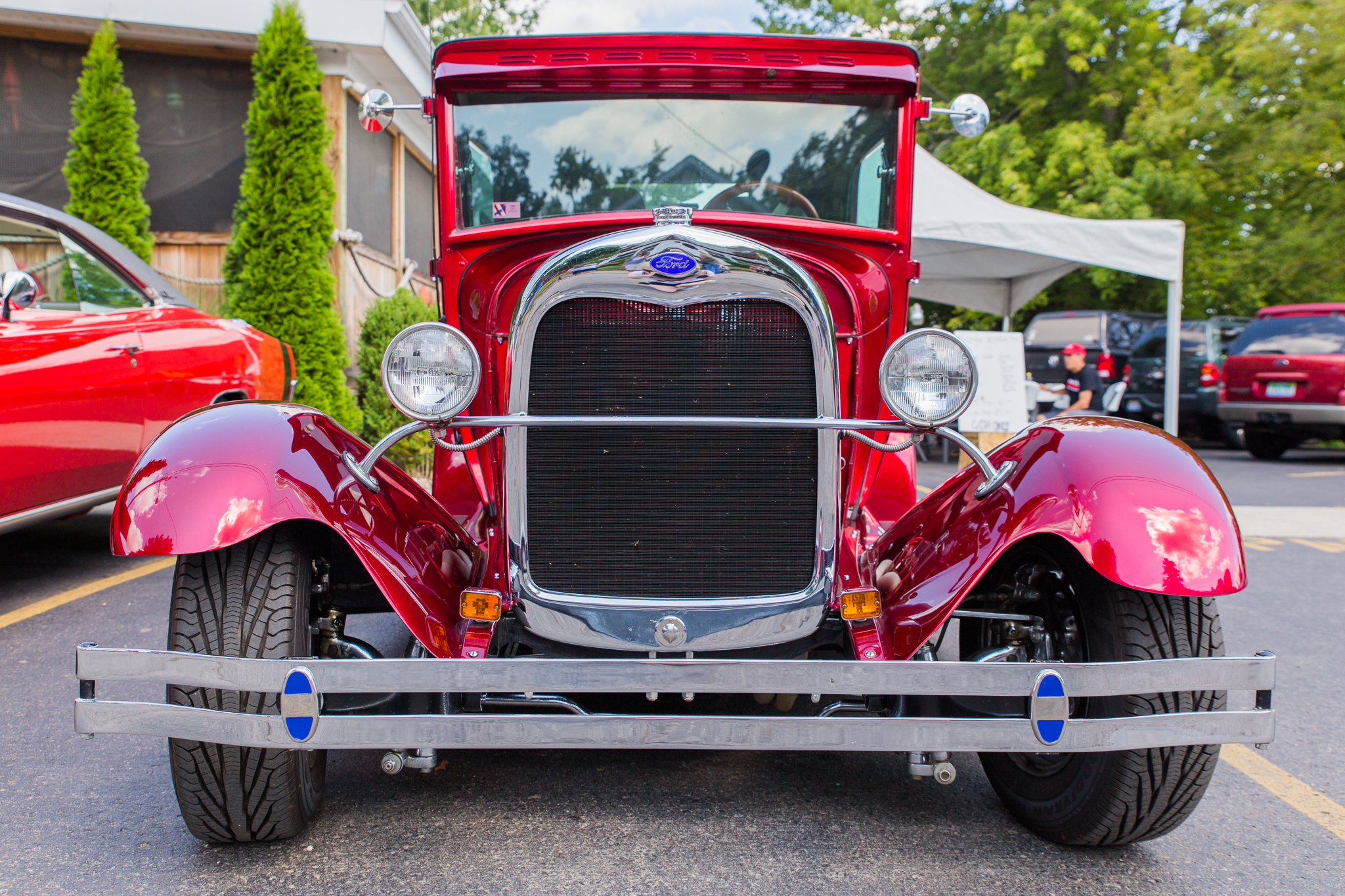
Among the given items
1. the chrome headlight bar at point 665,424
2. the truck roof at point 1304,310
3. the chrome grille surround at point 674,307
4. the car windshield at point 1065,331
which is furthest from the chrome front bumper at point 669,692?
the truck roof at point 1304,310

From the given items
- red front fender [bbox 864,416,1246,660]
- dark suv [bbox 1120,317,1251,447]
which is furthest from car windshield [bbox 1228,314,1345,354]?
red front fender [bbox 864,416,1246,660]

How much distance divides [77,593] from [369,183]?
6.77 metres

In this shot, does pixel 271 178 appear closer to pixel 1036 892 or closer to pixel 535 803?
pixel 535 803

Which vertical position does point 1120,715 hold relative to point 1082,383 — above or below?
below

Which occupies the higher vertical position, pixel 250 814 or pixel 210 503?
pixel 210 503

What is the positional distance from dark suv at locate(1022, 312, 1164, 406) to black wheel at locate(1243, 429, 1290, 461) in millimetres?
1972

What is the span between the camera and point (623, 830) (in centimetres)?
232

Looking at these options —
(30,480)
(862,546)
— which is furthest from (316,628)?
(30,480)

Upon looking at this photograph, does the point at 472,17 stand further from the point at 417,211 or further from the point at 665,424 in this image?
the point at 665,424

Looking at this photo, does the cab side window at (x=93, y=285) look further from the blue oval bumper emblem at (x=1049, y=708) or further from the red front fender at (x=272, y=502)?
the blue oval bumper emblem at (x=1049, y=708)

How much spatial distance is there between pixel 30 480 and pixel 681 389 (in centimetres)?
328

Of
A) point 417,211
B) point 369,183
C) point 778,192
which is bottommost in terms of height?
point 778,192

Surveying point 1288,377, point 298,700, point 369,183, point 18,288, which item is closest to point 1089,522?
point 298,700

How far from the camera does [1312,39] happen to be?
1487cm
